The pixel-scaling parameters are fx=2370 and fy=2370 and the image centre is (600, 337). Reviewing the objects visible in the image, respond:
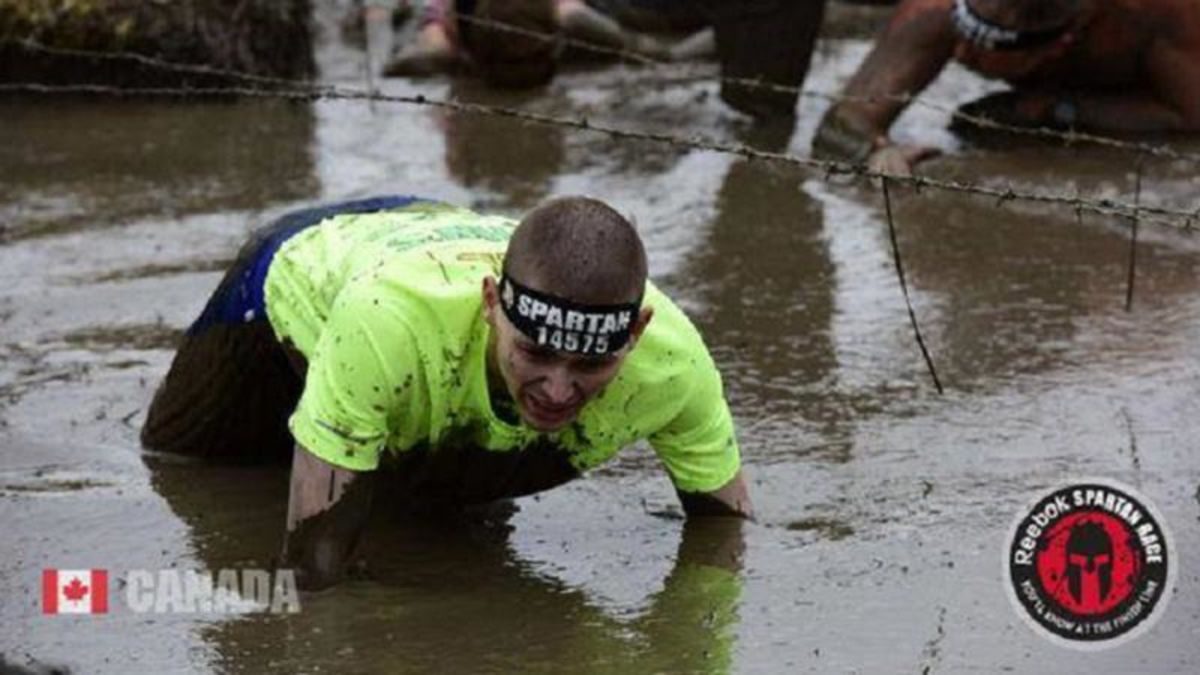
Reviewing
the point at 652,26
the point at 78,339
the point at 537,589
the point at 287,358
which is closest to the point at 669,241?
the point at 78,339

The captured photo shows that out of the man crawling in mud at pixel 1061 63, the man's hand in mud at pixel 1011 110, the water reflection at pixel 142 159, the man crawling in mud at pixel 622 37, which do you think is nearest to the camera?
the water reflection at pixel 142 159

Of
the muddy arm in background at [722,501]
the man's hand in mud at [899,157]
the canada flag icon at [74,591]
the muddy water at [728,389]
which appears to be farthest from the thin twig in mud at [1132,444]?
the man's hand in mud at [899,157]

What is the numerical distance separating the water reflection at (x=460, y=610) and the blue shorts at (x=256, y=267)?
0.38 metres

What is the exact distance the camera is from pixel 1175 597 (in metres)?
4.11

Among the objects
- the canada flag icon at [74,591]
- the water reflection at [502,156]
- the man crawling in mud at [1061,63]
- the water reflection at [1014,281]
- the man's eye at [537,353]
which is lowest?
the water reflection at [502,156]

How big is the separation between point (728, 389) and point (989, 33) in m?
2.56

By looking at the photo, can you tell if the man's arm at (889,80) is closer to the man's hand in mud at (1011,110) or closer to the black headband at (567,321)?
the man's hand in mud at (1011,110)

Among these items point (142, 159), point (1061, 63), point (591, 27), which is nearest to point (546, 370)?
point (142, 159)

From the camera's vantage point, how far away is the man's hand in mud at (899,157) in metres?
7.60

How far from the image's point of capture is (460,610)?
4086 mm

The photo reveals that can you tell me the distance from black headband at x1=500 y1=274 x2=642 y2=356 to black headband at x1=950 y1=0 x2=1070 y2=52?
396cm

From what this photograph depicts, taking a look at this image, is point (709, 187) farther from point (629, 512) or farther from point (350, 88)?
point (629, 512)

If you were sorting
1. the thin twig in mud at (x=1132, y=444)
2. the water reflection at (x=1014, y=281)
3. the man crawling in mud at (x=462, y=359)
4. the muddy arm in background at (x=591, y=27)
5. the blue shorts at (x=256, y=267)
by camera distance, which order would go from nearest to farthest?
1. the man crawling in mud at (x=462, y=359)
2. the blue shorts at (x=256, y=267)
3. the thin twig in mud at (x=1132, y=444)
4. the water reflection at (x=1014, y=281)
5. the muddy arm in background at (x=591, y=27)

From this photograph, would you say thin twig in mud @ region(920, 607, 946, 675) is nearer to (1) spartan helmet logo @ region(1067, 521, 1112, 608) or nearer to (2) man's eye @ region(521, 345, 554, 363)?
(1) spartan helmet logo @ region(1067, 521, 1112, 608)
